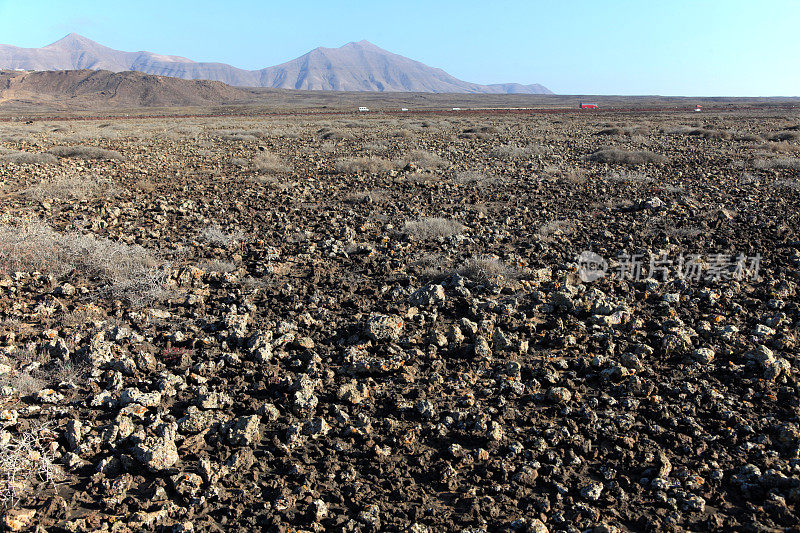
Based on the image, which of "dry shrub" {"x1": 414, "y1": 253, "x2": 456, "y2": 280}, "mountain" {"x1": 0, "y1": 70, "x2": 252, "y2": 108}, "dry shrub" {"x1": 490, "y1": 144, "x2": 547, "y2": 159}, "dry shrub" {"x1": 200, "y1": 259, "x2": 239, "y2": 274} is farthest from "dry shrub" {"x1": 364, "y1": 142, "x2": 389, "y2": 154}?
"mountain" {"x1": 0, "y1": 70, "x2": 252, "y2": 108}

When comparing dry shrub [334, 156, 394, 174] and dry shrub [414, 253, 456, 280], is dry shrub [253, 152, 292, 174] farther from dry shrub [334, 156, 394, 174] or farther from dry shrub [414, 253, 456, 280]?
dry shrub [414, 253, 456, 280]

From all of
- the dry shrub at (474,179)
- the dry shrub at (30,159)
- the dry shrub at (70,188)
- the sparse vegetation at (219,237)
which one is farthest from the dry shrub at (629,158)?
the dry shrub at (30,159)

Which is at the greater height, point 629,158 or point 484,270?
point 629,158

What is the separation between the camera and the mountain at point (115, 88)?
3607 inches

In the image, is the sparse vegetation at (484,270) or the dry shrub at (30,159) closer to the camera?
the sparse vegetation at (484,270)

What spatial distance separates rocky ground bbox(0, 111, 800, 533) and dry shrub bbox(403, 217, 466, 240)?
46 millimetres

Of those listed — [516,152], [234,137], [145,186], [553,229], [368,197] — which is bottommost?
[553,229]

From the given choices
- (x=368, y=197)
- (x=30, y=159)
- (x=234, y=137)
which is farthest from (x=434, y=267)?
(x=234, y=137)

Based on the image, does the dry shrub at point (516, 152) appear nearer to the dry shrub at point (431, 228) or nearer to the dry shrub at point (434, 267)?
the dry shrub at point (431, 228)

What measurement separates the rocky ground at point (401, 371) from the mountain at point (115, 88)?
312 ft

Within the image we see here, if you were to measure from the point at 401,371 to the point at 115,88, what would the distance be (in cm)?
11592

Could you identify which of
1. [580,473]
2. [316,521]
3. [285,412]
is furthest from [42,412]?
[580,473]

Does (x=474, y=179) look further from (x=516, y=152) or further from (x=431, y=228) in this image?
(x=516, y=152)

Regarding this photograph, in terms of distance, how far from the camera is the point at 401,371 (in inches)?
148
